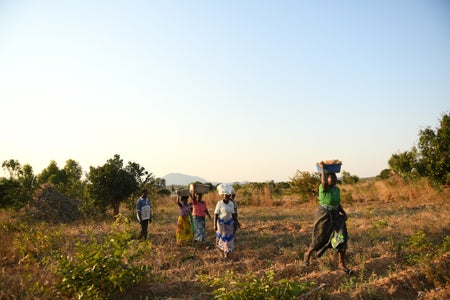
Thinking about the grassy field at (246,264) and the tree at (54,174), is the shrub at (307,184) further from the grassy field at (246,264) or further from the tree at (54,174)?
the tree at (54,174)

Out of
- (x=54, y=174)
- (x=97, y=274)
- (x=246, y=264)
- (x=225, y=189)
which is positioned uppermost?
(x=54, y=174)

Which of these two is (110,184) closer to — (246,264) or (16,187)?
(16,187)

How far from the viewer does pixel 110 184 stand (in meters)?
13.6

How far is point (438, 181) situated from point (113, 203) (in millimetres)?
13564

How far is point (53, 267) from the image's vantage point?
4.18m

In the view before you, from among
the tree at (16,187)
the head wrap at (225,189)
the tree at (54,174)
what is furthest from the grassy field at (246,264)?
the tree at (54,174)

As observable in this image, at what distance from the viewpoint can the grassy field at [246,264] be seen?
398cm

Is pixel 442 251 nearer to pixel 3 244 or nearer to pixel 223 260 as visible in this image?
pixel 223 260

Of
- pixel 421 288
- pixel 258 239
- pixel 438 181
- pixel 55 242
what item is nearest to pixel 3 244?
pixel 55 242

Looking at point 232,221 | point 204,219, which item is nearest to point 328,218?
point 232,221

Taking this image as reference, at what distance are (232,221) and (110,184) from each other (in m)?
7.99

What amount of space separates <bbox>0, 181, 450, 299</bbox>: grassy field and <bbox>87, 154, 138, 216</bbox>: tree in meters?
4.13

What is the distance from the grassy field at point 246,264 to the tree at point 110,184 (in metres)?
4.13

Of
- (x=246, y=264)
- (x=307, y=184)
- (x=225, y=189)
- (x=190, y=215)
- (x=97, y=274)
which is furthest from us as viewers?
(x=307, y=184)
